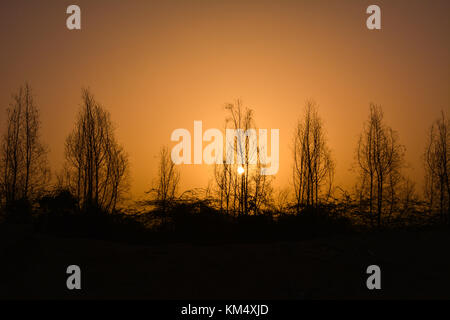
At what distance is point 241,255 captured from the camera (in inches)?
275

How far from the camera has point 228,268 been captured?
648cm

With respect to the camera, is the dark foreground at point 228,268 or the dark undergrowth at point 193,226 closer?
the dark foreground at point 228,268

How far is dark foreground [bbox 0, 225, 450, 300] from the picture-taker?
5.73 m

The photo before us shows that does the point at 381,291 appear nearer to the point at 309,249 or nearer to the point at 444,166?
the point at 309,249

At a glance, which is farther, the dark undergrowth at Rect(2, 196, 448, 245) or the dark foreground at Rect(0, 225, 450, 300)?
the dark undergrowth at Rect(2, 196, 448, 245)

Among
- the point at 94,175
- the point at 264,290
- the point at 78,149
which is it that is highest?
the point at 78,149

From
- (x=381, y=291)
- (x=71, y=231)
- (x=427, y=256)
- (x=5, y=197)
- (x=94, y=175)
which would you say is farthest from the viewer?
(x=94, y=175)

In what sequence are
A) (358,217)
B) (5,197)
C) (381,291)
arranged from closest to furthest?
(381,291) → (358,217) → (5,197)

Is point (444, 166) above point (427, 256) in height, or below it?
above

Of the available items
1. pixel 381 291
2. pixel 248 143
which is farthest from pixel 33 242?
pixel 248 143

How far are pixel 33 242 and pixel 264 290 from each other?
4444 millimetres

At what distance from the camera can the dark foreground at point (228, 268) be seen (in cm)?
573

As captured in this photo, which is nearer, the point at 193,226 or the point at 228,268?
the point at 228,268

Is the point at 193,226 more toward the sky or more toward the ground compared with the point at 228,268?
more toward the sky
